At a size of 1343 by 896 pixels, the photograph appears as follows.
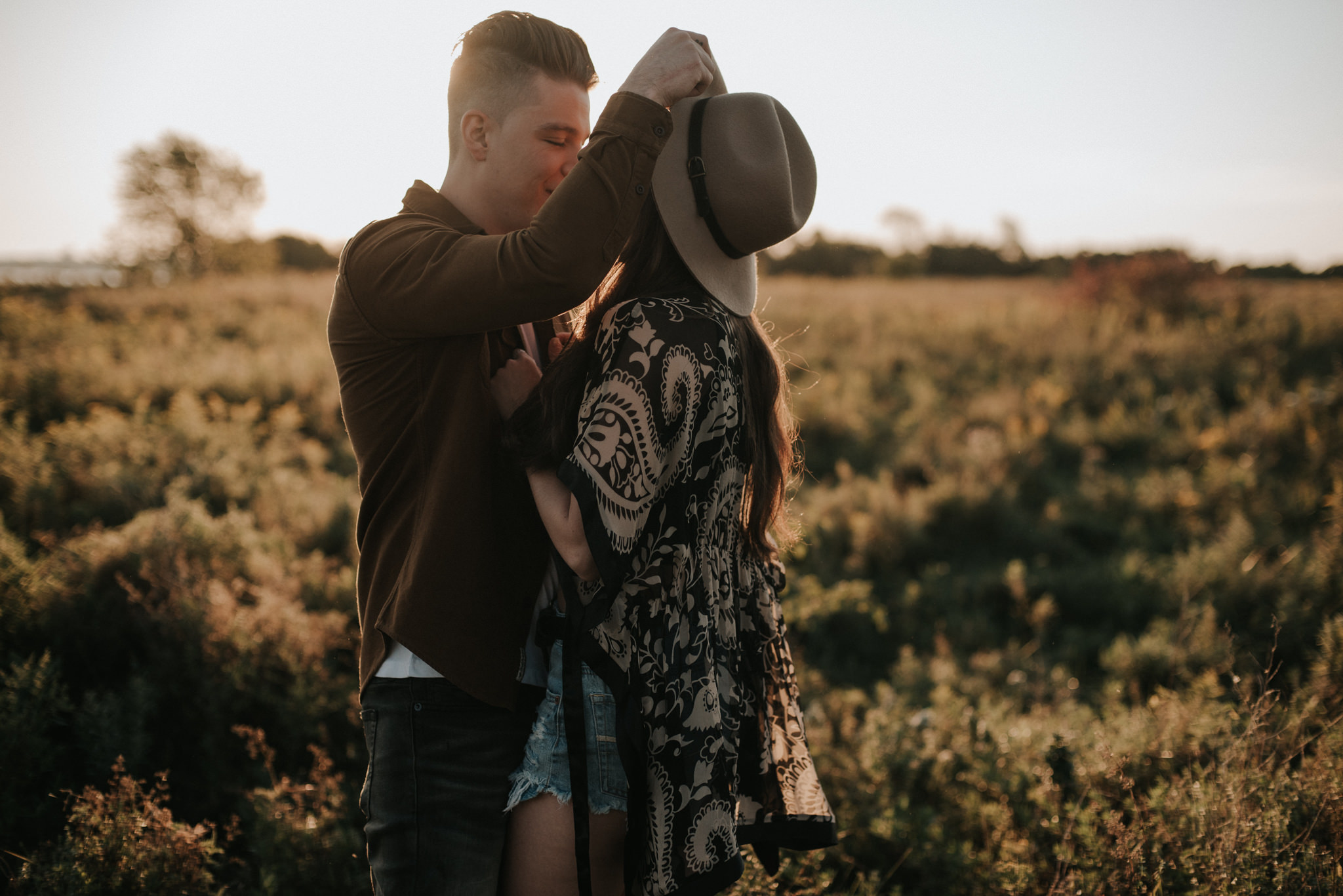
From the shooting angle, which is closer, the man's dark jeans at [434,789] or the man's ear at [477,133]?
the man's dark jeans at [434,789]

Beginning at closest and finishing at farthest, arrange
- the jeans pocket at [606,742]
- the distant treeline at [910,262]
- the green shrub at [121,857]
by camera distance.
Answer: the jeans pocket at [606,742]
the green shrub at [121,857]
the distant treeline at [910,262]

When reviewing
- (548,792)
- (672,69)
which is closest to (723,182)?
(672,69)

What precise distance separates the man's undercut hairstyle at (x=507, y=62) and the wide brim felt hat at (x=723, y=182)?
336mm

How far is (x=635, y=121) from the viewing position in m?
1.54

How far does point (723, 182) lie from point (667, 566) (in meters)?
0.88

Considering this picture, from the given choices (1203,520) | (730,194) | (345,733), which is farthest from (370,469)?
(1203,520)

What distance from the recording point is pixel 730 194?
5.61ft

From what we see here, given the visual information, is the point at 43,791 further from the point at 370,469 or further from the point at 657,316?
the point at 657,316

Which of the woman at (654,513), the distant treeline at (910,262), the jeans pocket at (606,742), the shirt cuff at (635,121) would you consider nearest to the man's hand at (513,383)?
the woman at (654,513)

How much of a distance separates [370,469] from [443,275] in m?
0.54

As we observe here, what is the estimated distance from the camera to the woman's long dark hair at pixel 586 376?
1671 mm

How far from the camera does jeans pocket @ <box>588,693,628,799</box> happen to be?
1664 millimetres

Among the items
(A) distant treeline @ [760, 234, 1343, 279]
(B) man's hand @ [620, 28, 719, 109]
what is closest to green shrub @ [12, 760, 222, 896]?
(B) man's hand @ [620, 28, 719, 109]

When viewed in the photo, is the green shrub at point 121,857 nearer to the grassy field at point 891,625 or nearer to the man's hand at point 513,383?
the grassy field at point 891,625
